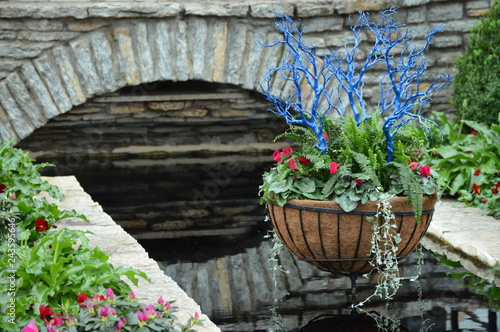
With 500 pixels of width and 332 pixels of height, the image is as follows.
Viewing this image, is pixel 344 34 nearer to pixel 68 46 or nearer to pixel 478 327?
pixel 68 46

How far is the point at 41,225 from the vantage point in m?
3.34

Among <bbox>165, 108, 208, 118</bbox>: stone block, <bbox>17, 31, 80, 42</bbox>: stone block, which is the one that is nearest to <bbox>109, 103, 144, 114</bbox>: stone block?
<bbox>165, 108, 208, 118</bbox>: stone block

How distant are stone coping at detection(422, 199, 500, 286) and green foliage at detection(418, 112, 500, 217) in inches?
4.1

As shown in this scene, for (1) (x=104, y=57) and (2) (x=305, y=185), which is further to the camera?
(1) (x=104, y=57)

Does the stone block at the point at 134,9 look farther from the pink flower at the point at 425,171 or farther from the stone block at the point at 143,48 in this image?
the pink flower at the point at 425,171

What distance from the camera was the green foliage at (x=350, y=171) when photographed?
296cm

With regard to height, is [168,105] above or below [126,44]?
below

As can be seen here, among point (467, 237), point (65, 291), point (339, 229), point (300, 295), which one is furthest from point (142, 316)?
point (467, 237)

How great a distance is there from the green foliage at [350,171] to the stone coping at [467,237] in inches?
22.0

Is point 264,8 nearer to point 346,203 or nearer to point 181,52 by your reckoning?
point 181,52

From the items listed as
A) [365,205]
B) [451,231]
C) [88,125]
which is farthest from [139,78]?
[365,205]

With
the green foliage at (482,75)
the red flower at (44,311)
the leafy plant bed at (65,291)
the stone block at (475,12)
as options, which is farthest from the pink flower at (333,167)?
the stone block at (475,12)

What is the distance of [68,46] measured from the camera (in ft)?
20.4

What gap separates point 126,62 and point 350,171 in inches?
145
